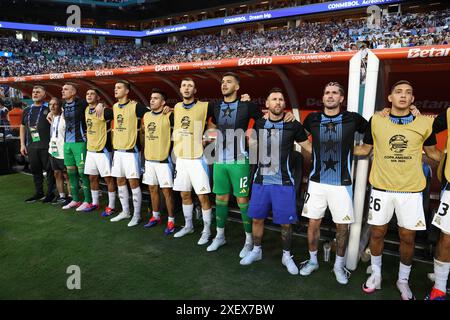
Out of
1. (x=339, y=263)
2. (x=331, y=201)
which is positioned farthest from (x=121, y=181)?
(x=339, y=263)

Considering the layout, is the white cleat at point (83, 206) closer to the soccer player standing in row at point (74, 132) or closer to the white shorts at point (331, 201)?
the soccer player standing in row at point (74, 132)

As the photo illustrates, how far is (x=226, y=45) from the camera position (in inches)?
1121

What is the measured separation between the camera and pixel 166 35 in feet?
122

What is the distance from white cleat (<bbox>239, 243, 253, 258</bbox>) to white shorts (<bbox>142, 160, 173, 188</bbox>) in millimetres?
1259

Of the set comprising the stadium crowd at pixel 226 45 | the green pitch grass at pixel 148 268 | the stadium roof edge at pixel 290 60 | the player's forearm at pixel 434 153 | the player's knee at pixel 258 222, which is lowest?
the green pitch grass at pixel 148 268

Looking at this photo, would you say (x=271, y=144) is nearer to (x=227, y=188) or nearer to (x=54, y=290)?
(x=227, y=188)

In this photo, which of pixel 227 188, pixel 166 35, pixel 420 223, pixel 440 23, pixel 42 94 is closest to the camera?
pixel 420 223

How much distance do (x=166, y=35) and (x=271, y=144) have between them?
36717 mm

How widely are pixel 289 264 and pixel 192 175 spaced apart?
1526mm

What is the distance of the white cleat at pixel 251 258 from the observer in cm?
364

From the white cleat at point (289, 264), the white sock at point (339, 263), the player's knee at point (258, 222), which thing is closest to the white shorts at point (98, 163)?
the player's knee at point (258, 222)

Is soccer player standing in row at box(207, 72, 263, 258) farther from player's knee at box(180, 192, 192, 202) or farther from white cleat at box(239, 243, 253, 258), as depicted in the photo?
player's knee at box(180, 192, 192, 202)

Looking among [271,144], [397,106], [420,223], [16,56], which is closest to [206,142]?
[271,144]

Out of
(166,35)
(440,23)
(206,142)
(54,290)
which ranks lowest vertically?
(54,290)
